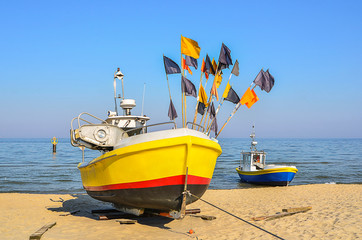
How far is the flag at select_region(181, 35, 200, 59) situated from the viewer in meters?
10.3

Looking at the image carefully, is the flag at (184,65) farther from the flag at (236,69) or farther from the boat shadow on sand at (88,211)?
the boat shadow on sand at (88,211)

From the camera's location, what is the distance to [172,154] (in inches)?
339

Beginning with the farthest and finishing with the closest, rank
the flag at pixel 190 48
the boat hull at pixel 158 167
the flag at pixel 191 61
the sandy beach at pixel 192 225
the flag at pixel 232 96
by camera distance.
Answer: the flag at pixel 232 96 → the flag at pixel 191 61 → the flag at pixel 190 48 → the sandy beach at pixel 192 225 → the boat hull at pixel 158 167

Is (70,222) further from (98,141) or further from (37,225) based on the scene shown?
(98,141)

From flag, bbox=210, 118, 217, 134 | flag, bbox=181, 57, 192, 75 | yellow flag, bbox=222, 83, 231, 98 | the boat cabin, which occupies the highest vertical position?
flag, bbox=181, 57, 192, 75

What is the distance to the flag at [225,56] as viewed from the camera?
1110 centimetres

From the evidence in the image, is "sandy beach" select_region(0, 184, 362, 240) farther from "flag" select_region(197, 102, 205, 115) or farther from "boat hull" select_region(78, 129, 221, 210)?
"flag" select_region(197, 102, 205, 115)

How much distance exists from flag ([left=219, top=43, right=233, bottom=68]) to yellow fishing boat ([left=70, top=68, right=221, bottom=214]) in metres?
3.07

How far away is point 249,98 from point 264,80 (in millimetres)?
881

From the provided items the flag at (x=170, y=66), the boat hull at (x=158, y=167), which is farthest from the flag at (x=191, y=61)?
the boat hull at (x=158, y=167)

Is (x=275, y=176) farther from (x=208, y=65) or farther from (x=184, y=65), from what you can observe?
(x=184, y=65)

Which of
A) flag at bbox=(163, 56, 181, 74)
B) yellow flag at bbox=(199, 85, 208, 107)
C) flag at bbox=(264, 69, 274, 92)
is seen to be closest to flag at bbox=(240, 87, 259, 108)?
flag at bbox=(264, 69, 274, 92)

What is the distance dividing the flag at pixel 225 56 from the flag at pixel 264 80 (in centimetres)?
113

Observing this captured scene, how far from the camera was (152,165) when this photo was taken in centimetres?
874
